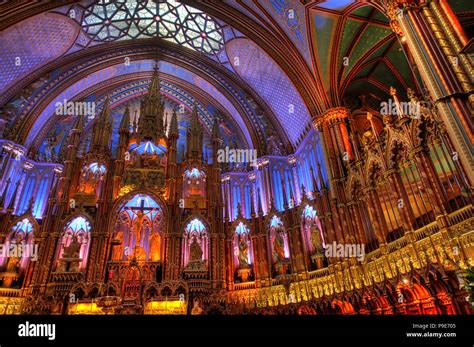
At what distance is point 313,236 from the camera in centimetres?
1745

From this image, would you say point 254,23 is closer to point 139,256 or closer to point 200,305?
point 139,256

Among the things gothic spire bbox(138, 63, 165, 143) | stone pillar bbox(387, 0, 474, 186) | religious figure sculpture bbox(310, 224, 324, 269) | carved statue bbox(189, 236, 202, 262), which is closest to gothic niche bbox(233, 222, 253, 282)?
carved statue bbox(189, 236, 202, 262)

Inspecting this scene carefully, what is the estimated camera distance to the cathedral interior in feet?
37.5

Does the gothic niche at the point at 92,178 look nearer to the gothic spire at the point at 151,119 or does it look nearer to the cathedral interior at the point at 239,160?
→ the cathedral interior at the point at 239,160

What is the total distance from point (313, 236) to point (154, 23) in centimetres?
2145

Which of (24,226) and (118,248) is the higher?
(24,226)

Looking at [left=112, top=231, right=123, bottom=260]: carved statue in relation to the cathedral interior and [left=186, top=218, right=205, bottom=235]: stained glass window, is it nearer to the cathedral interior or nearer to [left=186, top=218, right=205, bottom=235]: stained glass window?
the cathedral interior

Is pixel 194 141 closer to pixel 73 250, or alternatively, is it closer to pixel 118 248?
pixel 118 248

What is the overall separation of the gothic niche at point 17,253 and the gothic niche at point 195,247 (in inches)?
330

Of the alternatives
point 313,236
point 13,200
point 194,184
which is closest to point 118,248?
point 194,184

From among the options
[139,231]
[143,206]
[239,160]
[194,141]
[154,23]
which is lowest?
[139,231]
